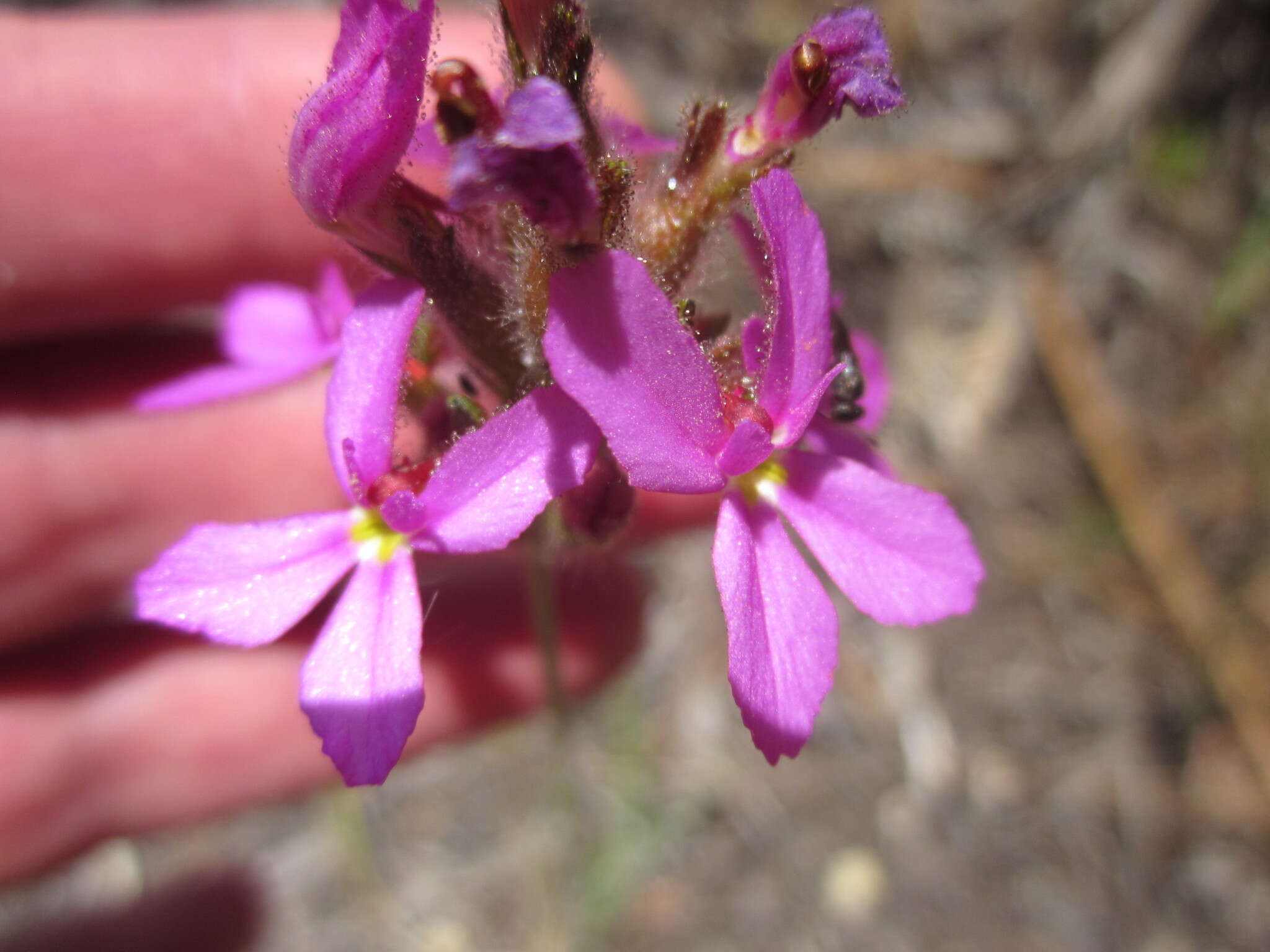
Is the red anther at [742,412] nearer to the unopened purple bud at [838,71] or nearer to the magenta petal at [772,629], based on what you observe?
the magenta petal at [772,629]

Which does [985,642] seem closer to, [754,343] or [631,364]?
[754,343]

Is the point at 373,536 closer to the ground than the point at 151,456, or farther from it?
farther from it

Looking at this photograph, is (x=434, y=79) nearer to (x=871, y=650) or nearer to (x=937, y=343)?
(x=871, y=650)

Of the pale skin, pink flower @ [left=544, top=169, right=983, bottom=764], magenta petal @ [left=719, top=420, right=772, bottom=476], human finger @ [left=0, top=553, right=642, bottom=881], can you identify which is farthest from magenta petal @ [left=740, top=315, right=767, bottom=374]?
human finger @ [left=0, top=553, right=642, bottom=881]

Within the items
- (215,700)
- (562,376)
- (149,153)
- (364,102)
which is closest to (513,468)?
(562,376)

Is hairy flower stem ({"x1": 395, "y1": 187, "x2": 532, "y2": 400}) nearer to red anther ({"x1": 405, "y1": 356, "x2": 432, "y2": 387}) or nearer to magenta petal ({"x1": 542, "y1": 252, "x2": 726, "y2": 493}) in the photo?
red anther ({"x1": 405, "y1": 356, "x2": 432, "y2": 387})

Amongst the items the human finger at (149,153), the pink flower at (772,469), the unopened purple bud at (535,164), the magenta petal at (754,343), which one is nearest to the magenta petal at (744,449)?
the pink flower at (772,469)

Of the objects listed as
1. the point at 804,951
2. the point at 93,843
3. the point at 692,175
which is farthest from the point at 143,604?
the point at 804,951
